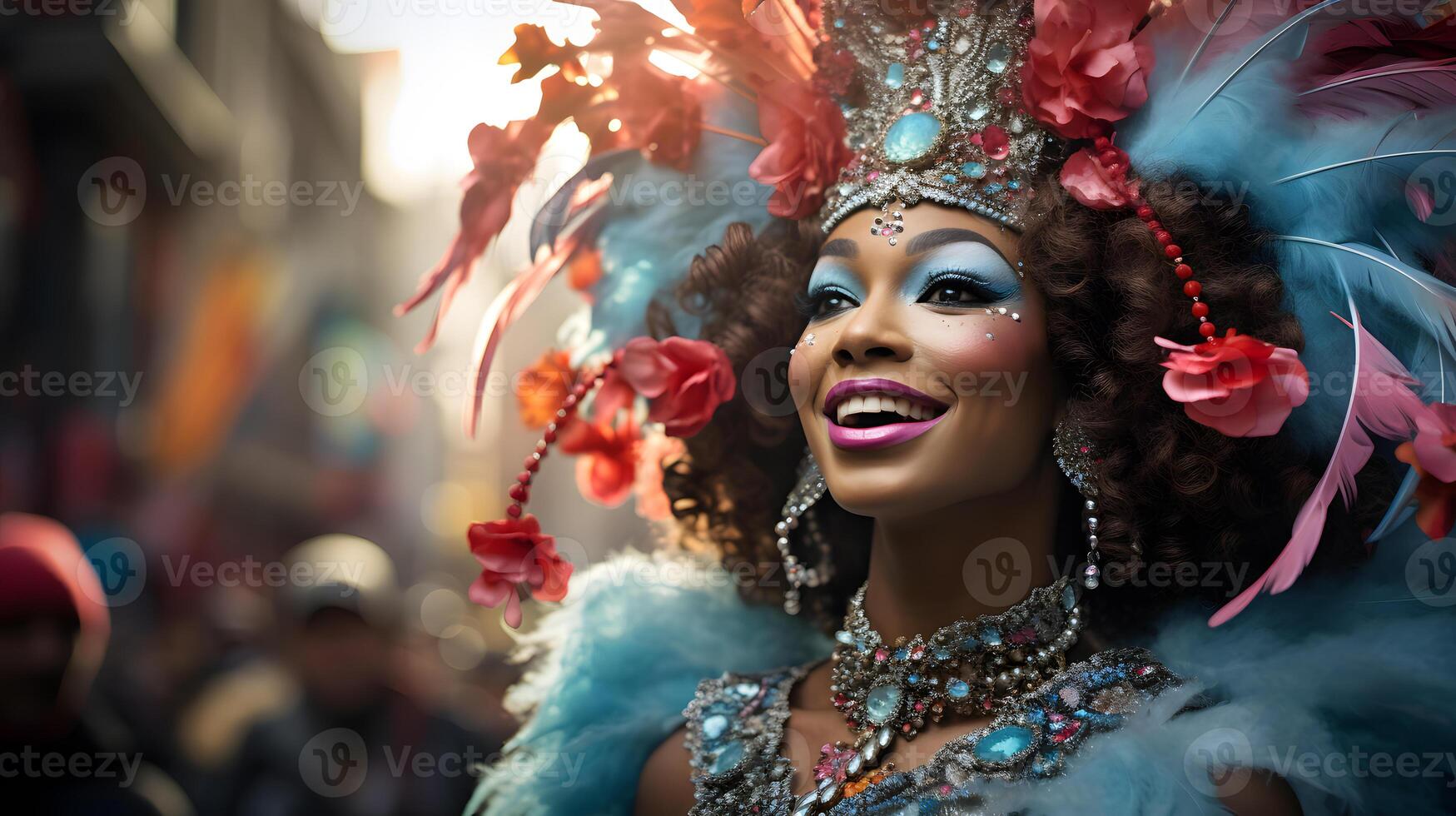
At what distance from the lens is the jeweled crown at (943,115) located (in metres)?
1.83

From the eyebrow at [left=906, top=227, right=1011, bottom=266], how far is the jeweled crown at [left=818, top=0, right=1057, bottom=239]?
0.05 metres

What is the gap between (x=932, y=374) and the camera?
5.64 ft

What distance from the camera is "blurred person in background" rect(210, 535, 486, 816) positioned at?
2732 mm

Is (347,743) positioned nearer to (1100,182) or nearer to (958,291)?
(958,291)

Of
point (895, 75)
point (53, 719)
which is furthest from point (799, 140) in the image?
point (53, 719)

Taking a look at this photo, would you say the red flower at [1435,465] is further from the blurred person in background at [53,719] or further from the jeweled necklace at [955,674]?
the blurred person in background at [53,719]

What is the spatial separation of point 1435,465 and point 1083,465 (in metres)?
0.53

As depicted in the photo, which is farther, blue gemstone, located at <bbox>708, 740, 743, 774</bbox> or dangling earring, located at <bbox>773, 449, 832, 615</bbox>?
dangling earring, located at <bbox>773, 449, 832, 615</bbox>

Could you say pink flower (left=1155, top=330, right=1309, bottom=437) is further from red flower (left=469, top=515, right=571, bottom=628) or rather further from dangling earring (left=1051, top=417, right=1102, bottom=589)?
red flower (left=469, top=515, right=571, bottom=628)

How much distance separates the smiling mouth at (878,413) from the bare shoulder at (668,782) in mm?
750

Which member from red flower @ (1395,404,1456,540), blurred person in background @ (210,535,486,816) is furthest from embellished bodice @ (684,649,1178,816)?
blurred person in background @ (210,535,486,816)

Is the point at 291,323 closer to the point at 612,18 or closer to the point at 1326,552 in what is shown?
the point at 612,18

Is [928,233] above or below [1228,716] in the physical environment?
above

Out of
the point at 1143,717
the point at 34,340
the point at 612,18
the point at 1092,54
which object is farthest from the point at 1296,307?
the point at 34,340
